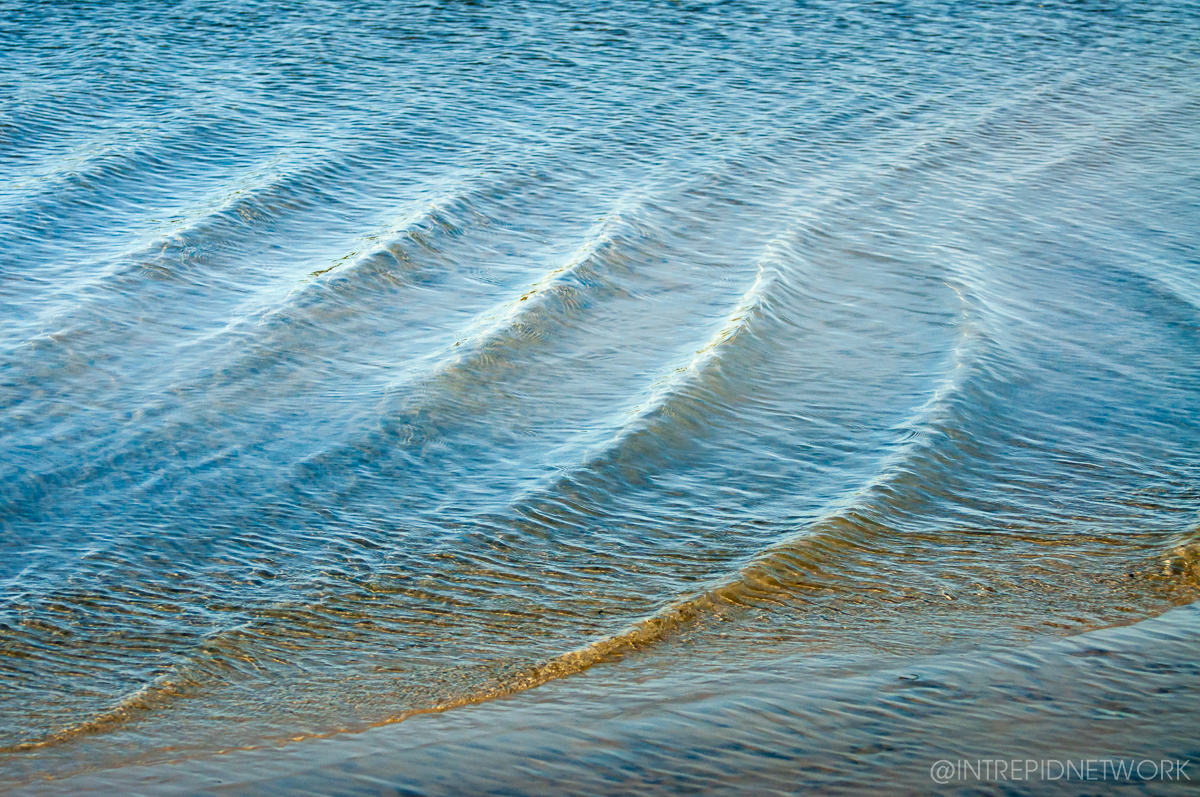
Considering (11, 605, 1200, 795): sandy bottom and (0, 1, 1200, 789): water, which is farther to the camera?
(0, 1, 1200, 789): water

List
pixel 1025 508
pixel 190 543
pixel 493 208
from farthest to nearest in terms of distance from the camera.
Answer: pixel 493 208 → pixel 1025 508 → pixel 190 543

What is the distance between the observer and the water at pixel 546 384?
16.9 feet

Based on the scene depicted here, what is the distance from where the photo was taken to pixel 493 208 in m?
11.9

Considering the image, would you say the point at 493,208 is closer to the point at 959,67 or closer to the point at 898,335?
the point at 898,335

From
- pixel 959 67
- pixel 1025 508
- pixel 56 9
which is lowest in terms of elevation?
pixel 1025 508

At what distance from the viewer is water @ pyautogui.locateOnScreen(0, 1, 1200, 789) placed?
516cm

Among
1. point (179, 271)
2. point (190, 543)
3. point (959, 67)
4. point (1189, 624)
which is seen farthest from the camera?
point (959, 67)

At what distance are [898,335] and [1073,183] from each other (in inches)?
217

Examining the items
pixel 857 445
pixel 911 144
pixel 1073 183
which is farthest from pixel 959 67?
pixel 857 445

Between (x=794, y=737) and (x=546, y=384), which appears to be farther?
(x=546, y=384)

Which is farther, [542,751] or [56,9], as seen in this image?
[56,9]

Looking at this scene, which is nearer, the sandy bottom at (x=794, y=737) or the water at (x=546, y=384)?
the sandy bottom at (x=794, y=737)

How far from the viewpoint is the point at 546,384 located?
828 cm

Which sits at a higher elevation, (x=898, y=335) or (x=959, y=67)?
(x=959, y=67)
